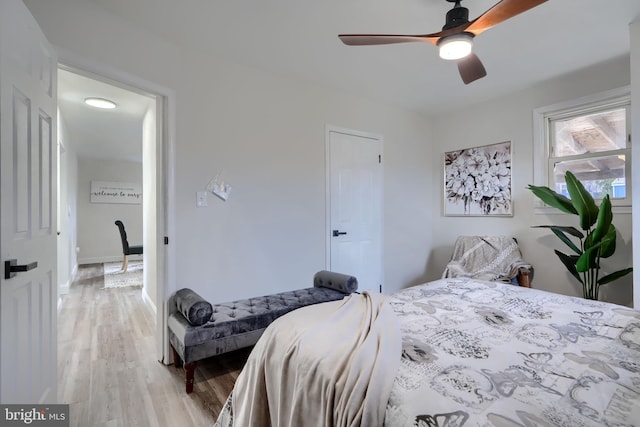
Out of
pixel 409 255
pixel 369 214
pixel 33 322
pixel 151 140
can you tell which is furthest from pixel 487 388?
pixel 151 140

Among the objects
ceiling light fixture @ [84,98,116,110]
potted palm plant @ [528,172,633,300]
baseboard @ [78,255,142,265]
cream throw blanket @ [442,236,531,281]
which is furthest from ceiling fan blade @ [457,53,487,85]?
baseboard @ [78,255,142,265]

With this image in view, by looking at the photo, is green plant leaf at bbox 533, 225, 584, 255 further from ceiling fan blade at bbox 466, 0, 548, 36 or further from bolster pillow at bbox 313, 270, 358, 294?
ceiling fan blade at bbox 466, 0, 548, 36

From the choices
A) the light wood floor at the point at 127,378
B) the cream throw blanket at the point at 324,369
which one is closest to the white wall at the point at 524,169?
the cream throw blanket at the point at 324,369

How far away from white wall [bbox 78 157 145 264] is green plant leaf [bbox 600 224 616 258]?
830 centimetres

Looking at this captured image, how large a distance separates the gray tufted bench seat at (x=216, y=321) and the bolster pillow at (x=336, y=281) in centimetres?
1

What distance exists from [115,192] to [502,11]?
26.3ft

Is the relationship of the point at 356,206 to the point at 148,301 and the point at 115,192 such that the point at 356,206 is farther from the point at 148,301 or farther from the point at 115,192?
the point at 115,192

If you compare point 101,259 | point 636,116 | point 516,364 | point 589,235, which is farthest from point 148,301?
point 636,116

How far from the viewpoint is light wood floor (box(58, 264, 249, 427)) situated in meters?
1.73

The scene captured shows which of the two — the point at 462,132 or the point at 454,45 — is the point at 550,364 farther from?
the point at 462,132

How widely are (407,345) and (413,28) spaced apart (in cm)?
212

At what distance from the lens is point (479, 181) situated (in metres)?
3.64

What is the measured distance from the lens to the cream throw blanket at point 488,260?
311 centimetres

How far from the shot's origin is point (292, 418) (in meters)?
0.97
